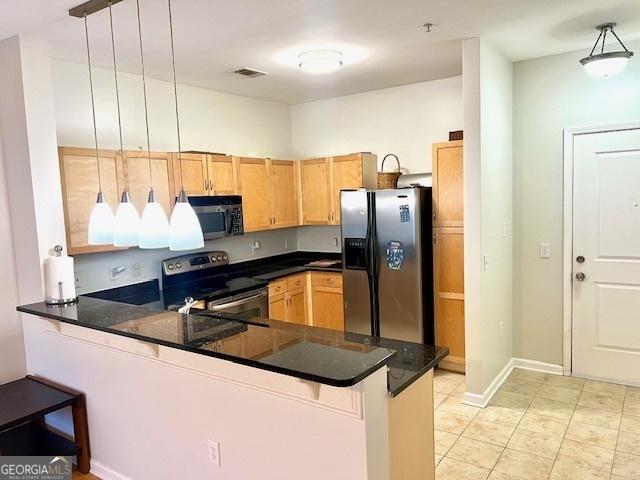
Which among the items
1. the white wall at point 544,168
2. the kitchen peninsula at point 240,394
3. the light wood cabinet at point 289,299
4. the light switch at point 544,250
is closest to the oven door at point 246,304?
the light wood cabinet at point 289,299

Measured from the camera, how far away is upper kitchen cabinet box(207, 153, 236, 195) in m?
4.08

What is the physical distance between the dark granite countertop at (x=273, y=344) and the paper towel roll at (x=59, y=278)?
0.10 meters

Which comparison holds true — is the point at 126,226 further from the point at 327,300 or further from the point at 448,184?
the point at 327,300

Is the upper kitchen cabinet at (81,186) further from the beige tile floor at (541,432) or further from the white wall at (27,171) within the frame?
the beige tile floor at (541,432)

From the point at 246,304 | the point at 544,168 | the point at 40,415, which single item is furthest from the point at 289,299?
the point at 544,168

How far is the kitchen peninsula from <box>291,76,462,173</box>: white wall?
2844mm

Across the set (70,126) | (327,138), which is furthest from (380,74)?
(70,126)

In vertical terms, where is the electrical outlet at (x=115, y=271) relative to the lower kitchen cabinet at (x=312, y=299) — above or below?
above

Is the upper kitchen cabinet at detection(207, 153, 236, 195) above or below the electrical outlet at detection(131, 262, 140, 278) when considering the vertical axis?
above

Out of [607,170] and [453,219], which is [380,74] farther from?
[607,170]

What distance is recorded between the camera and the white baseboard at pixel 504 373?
3.51 meters

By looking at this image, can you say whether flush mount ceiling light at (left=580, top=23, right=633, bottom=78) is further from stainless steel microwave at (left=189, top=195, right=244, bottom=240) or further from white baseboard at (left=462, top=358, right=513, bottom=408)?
stainless steel microwave at (left=189, top=195, right=244, bottom=240)

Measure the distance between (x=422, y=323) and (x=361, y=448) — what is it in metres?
2.45

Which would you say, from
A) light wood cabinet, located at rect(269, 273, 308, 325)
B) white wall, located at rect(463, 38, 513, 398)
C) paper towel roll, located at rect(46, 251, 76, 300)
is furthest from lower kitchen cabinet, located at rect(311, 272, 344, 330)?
paper towel roll, located at rect(46, 251, 76, 300)
